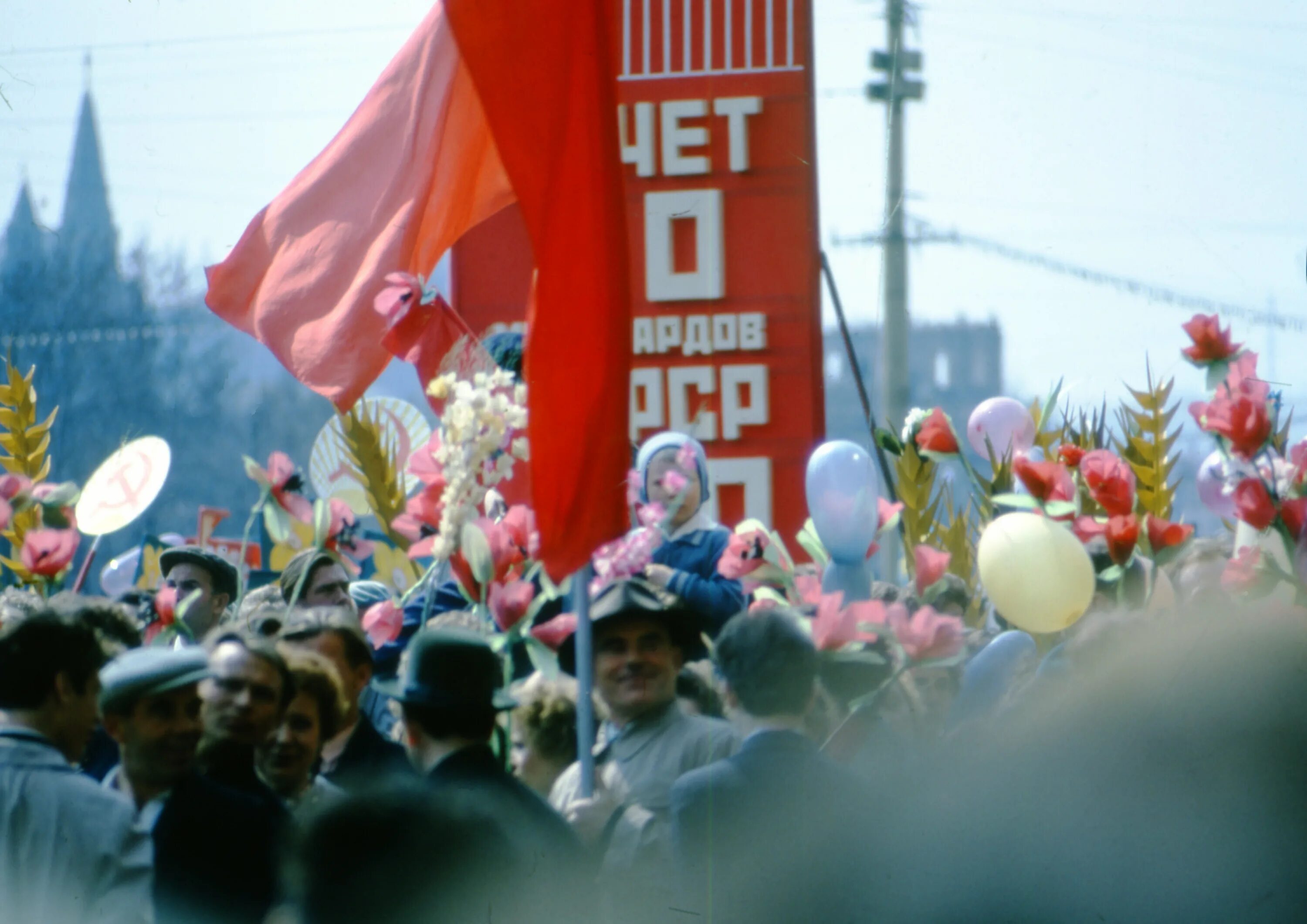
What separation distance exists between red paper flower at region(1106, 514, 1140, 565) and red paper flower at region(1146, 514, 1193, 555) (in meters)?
0.11

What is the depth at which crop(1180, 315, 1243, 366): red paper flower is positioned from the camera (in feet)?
11.8

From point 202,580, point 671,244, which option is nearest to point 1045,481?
point 202,580

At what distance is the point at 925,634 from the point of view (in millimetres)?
2828

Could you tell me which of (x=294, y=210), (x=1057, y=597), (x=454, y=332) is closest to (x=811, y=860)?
(x=1057, y=597)

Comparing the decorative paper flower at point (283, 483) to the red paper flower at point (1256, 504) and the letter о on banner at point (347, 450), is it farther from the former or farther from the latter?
the red paper flower at point (1256, 504)

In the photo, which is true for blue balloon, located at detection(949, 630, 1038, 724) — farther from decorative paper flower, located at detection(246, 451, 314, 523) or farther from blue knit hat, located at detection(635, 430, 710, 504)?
decorative paper flower, located at detection(246, 451, 314, 523)

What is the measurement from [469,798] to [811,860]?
570 millimetres

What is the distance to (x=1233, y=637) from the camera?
2457 millimetres

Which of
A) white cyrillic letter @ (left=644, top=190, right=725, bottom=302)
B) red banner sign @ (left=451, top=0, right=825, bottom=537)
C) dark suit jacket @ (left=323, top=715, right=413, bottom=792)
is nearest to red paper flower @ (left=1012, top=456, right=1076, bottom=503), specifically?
dark suit jacket @ (left=323, top=715, right=413, bottom=792)

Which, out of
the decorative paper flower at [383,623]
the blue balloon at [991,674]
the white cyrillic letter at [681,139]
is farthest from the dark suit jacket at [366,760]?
the white cyrillic letter at [681,139]

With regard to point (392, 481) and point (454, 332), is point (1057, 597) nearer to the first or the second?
point (454, 332)

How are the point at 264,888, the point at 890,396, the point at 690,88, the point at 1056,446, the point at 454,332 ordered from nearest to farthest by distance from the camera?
the point at 264,888
the point at 454,332
the point at 890,396
the point at 1056,446
the point at 690,88

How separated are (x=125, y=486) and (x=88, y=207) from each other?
1.33m

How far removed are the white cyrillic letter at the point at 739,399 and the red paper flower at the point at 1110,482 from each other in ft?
9.14
